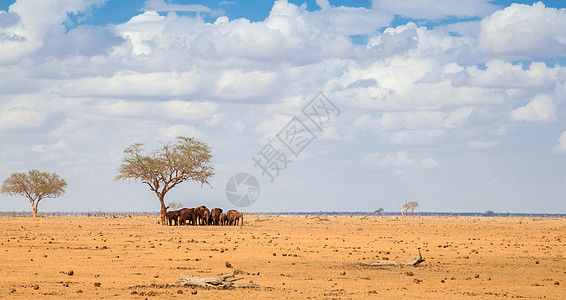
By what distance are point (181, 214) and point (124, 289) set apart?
42940 mm

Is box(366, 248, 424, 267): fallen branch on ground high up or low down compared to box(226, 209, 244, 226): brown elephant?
down

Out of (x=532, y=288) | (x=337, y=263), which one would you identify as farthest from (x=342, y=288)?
(x=337, y=263)

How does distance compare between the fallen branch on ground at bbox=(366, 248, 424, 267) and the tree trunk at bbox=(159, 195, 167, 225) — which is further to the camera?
the tree trunk at bbox=(159, 195, 167, 225)

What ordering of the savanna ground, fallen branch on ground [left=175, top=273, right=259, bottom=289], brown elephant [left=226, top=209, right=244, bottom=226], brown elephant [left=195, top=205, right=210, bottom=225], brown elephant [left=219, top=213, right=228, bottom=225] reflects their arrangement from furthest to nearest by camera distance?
brown elephant [left=219, top=213, right=228, bottom=225]
brown elephant [left=226, top=209, right=244, bottom=226]
brown elephant [left=195, top=205, right=210, bottom=225]
fallen branch on ground [left=175, top=273, right=259, bottom=289]
the savanna ground

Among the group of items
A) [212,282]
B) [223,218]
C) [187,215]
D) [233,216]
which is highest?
[187,215]

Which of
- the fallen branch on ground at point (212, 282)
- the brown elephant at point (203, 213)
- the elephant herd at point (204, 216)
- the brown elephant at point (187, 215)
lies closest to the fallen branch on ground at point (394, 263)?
the fallen branch on ground at point (212, 282)

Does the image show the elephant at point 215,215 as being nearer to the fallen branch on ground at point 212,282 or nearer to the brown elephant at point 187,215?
the brown elephant at point 187,215

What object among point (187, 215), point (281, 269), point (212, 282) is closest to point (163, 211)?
point (187, 215)

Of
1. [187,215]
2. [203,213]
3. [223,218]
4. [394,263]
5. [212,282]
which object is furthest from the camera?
[223,218]

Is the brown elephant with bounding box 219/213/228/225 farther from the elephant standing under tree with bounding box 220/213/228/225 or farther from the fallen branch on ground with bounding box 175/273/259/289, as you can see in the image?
the fallen branch on ground with bounding box 175/273/259/289

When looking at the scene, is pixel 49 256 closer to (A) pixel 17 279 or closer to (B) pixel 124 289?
(A) pixel 17 279

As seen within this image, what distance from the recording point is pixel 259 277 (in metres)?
21.9

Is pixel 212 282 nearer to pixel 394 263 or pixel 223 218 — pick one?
pixel 394 263

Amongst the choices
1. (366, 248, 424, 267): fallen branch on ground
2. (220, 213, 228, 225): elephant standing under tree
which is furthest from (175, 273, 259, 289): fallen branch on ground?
(220, 213, 228, 225): elephant standing under tree
